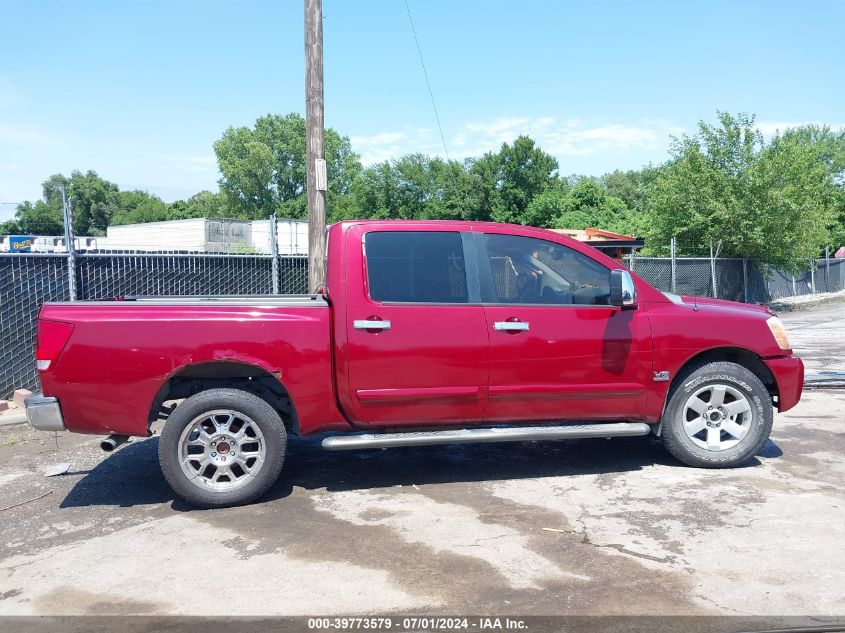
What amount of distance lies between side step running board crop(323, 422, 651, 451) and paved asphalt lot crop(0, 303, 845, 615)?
40cm

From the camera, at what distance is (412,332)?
5281mm

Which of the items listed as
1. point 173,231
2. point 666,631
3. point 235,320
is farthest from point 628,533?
point 173,231

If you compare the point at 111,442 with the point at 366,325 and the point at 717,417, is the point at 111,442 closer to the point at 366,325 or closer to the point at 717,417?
the point at 366,325

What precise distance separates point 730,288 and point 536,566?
20.7 meters

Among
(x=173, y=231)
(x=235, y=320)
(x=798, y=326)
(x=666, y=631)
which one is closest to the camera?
(x=666, y=631)

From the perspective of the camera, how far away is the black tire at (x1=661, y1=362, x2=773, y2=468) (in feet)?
18.7

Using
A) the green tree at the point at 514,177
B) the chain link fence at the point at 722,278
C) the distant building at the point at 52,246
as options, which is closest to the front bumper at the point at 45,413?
the distant building at the point at 52,246

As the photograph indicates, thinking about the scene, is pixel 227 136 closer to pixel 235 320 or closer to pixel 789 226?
pixel 789 226

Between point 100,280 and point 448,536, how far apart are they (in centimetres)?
681

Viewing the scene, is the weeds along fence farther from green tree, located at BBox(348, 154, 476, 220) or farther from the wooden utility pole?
green tree, located at BBox(348, 154, 476, 220)

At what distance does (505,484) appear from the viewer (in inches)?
221

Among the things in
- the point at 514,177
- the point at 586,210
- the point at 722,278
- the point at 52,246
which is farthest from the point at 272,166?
the point at 722,278

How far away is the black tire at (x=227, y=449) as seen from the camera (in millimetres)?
5066

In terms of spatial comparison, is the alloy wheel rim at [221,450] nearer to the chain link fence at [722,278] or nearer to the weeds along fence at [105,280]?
the weeds along fence at [105,280]
